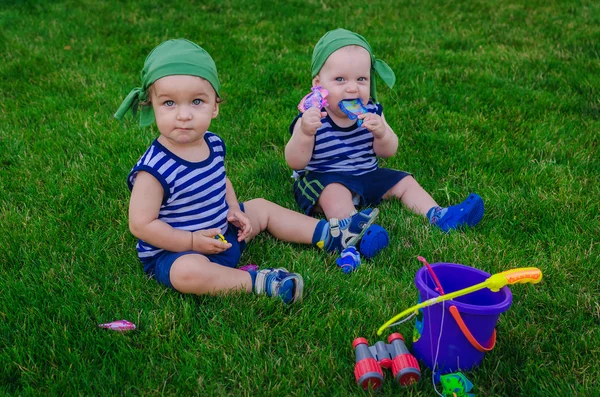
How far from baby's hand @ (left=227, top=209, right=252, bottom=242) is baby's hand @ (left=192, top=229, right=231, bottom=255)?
0.74ft

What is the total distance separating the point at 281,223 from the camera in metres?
3.22

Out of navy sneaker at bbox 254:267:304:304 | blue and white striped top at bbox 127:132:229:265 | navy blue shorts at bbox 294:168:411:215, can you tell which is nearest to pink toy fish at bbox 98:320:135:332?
blue and white striped top at bbox 127:132:229:265

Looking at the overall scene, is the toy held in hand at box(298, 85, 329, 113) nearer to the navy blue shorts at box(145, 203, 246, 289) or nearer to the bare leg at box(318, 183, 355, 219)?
the bare leg at box(318, 183, 355, 219)

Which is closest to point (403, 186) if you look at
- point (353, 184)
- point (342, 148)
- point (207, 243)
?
point (353, 184)

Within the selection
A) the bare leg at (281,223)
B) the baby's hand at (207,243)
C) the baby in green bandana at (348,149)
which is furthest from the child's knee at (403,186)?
the baby's hand at (207,243)

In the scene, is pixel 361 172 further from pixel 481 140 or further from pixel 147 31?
pixel 147 31

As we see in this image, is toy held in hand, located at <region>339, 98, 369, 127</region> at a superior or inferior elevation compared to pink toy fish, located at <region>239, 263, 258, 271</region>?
superior

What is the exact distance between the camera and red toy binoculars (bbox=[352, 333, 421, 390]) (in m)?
2.15

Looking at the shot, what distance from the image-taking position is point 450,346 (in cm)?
222

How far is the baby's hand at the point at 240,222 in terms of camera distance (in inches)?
118

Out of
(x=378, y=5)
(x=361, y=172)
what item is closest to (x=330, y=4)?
(x=378, y=5)

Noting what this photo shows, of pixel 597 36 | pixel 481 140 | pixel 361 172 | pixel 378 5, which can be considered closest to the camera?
pixel 361 172

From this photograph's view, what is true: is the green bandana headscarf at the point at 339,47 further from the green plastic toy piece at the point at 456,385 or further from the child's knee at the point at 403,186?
the green plastic toy piece at the point at 456,385

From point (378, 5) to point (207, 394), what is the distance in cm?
644
